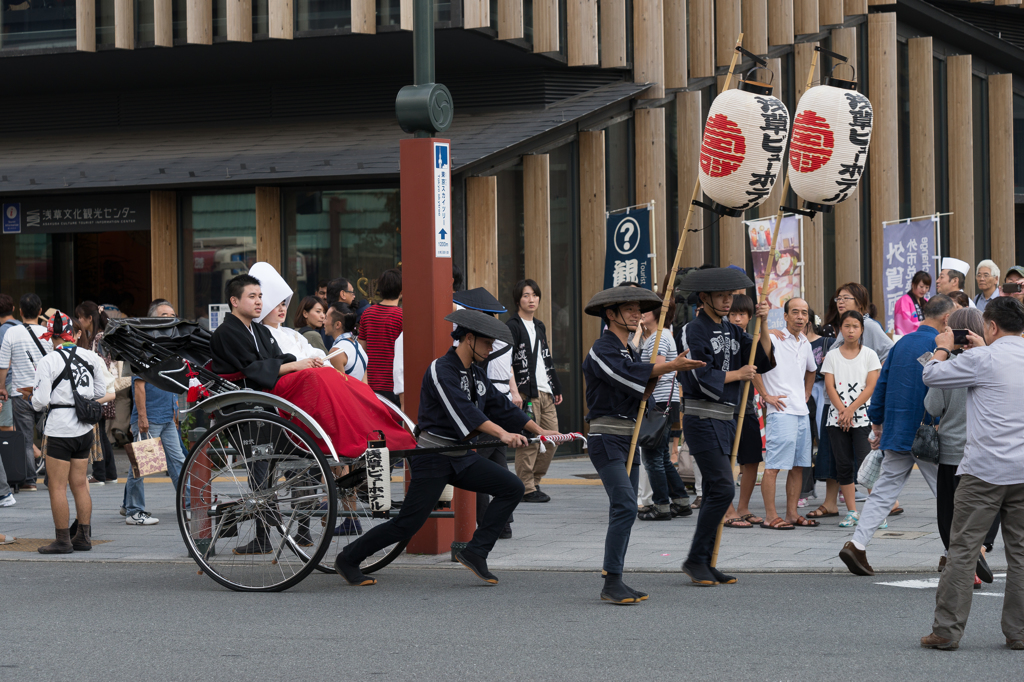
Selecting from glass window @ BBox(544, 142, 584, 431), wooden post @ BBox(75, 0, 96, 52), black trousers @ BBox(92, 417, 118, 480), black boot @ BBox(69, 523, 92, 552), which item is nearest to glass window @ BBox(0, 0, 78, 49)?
wooden post @ BBox(75, 0, 96, 52)

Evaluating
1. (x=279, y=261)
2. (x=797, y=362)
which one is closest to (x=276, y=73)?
(x=279, y=261)

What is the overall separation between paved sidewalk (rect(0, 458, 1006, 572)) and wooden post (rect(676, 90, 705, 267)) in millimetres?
6216

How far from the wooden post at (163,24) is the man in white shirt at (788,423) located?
9.07m

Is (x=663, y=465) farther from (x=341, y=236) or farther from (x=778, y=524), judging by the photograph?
(x=341, y=236)

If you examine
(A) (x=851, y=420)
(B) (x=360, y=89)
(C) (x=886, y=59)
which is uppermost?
(C) (x=886, y=59)

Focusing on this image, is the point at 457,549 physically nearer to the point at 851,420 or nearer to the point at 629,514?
the point at 629,514

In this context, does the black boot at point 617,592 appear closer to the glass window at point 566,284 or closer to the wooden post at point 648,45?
the glass window at point 566,284

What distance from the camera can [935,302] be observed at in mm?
7730

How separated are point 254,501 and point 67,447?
2.29 metres

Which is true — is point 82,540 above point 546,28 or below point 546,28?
below

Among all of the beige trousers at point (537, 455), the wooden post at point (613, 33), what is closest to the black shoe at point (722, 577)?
the beige trousers at point (537, 455)

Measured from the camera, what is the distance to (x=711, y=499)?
750 centimetres

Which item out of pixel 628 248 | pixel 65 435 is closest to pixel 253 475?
pixel 65 435

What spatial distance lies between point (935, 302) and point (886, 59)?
1424cm
